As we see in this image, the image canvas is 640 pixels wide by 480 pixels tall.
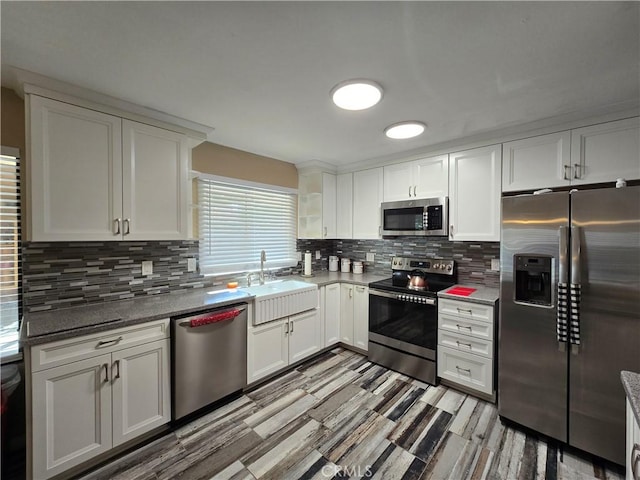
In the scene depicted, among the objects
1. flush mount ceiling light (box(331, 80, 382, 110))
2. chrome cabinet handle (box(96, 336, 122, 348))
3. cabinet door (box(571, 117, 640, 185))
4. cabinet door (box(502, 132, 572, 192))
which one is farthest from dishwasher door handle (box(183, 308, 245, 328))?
cabinet door (box(571, 117, 640, 185))

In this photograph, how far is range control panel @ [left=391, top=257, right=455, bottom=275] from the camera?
2.91 metres

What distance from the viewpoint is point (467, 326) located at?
2303mm

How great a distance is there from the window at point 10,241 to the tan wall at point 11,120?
0.05 m

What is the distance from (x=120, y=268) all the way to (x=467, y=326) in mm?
2950

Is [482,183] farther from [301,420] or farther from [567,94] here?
[301,420]

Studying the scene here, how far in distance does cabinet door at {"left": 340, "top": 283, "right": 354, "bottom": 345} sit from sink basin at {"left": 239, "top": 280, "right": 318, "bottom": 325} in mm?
444

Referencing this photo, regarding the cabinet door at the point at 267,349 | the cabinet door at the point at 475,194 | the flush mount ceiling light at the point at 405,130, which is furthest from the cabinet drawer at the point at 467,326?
the flush mount ceiling light at the point at 405,130

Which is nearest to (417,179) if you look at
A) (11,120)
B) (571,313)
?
(571,313)

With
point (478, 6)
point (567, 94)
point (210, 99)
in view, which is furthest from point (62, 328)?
point (567, 94)

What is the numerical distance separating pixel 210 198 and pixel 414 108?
2.08 meters

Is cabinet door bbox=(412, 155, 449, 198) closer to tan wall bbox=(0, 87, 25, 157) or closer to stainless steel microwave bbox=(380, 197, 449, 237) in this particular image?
stainless steel microwave bbox=(380, 197, 449, 237)

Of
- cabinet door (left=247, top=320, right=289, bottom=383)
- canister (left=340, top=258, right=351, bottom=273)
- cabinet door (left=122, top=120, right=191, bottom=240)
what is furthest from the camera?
canister (left=340, top=258, right=351, bottom=273)

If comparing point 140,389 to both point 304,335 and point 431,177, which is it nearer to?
point 304,335

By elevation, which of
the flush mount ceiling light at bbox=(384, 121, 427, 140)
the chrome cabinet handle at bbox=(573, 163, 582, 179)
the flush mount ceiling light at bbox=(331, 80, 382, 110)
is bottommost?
the chrome cabinet handle at bbox=(573, 163, 582, 179)
